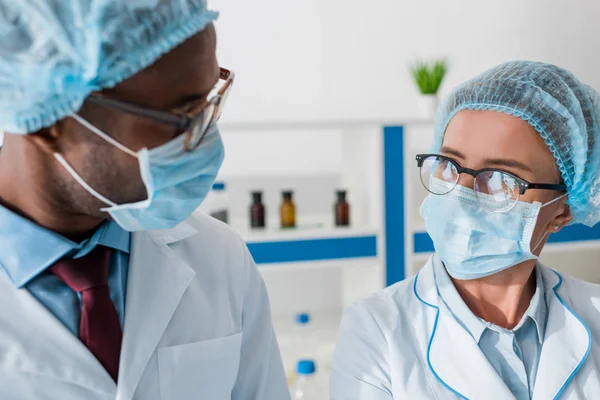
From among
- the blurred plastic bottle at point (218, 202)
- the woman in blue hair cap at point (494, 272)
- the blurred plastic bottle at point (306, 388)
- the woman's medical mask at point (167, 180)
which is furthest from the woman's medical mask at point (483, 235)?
the blurred plastic bottle at point (218, 202)

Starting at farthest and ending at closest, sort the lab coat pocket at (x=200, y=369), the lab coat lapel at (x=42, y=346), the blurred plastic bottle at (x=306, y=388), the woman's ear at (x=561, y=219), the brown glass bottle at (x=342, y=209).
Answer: the brown glass bottle at (x=342, y=209) < the blurred plastic bottle at (x=306, y=388) < the woman's ear at (x=561, y=219) < the lab coat pocket at (x=200, y=369) < the lab coat lapel at (x=42, y=346)

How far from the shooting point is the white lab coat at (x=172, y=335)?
0.85 meters

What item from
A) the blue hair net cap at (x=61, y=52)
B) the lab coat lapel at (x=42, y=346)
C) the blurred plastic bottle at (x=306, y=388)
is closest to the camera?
the blue hair net cap at (x=61, y=52)

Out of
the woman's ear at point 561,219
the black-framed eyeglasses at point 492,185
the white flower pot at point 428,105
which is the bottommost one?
the woman's ear at point 561,219

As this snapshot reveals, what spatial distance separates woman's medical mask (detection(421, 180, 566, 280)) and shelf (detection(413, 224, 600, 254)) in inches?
43.2

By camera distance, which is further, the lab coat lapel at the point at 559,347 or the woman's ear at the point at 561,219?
the woman's ear at the point at 561,219

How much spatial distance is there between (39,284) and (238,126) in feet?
4.19

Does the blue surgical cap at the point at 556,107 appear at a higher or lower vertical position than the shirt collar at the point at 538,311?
higher

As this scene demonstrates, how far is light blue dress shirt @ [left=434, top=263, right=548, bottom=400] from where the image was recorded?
1.15m

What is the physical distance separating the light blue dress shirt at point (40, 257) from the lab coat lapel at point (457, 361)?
2.10 ft

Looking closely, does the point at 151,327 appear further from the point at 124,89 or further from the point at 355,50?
the point at 355,50

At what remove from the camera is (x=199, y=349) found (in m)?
1.00

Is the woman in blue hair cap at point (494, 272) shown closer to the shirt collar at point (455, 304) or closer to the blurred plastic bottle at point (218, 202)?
the shirt collar at point (455, 304)

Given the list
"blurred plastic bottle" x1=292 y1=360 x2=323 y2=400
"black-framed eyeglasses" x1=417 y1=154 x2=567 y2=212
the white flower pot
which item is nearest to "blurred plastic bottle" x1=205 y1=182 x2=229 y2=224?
"blurred plastic bottle" x1=292 y1=360 x2=323 y2=400
